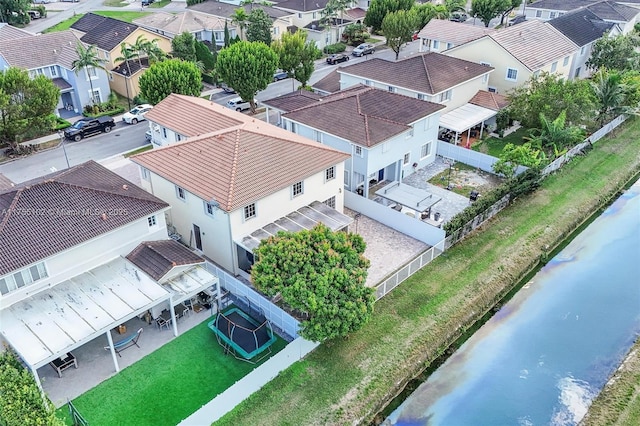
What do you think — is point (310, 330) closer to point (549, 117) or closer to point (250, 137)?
point (250, 137)

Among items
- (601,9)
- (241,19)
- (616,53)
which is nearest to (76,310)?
(241,19)

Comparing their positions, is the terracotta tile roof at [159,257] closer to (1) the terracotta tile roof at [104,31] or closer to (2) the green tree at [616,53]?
(1) the terracotta tile roof at [104,31]

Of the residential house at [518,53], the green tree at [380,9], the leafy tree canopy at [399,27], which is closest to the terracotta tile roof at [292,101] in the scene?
the residential house at [518,53]

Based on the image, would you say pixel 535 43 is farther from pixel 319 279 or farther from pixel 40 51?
pixel 40 51

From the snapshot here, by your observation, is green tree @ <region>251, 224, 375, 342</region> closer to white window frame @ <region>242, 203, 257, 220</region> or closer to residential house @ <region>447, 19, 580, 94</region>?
white window frame @ <region>242, 203, 257, 220</region>

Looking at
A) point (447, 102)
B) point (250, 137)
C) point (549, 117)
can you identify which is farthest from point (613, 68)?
point (250, 137)

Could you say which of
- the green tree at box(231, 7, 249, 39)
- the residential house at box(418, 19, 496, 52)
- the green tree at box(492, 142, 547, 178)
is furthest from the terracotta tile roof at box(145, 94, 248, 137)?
the residential house at box(418, 19, 496, 52)
